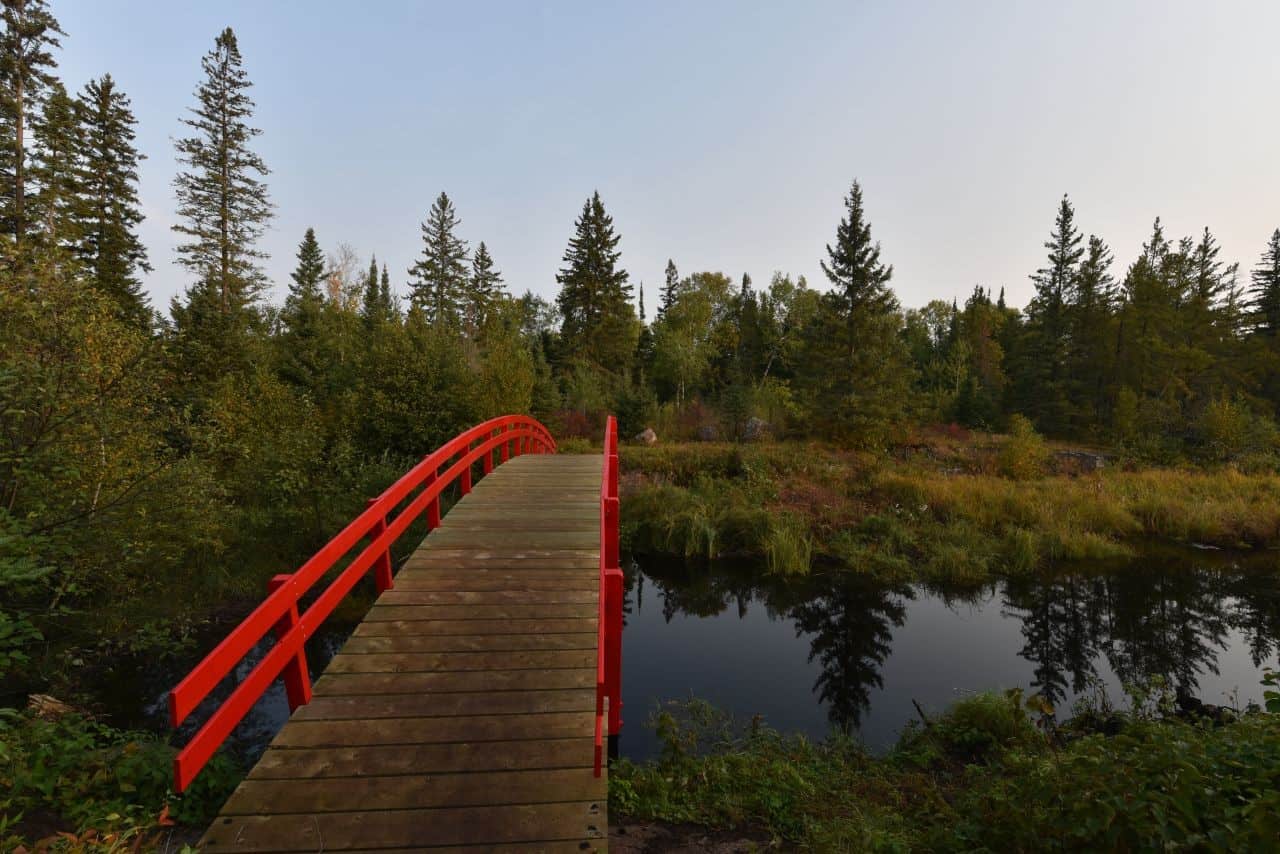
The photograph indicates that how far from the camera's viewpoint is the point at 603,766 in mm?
3414

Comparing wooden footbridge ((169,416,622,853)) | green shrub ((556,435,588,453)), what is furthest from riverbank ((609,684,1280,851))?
green shrub ((556,435,588,453))

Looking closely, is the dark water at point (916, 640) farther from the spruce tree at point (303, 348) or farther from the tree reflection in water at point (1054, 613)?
the spruce tree at point (303, 348)

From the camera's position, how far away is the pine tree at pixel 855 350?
25250 mm

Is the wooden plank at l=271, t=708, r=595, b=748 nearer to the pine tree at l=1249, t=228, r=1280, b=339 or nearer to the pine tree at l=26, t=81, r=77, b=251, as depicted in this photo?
the pine tree at l=26, t=81, r=77, b=251

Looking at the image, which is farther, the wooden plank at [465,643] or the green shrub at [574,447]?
the green shrub at [574,447]

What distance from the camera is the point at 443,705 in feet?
12.7

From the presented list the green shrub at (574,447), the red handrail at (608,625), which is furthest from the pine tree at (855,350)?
the red handrail at (608,625)

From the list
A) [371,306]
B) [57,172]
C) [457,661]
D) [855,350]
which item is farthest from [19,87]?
[855,350]

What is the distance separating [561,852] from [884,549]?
13.1 m

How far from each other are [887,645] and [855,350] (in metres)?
19.3

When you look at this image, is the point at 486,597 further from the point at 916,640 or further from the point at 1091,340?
the point at 1091,340

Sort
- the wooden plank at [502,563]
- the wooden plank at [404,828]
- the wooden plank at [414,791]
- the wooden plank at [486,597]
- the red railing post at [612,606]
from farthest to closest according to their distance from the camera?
the wooden plank at [502,563], the wooden plank at [486,597], the red railing post at [612,606], the wooden plank at [414,791], the wooden plank at [404,828]

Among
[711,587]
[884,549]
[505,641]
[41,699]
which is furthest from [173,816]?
[884,549]

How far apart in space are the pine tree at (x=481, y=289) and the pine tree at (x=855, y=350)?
29.8 metres
